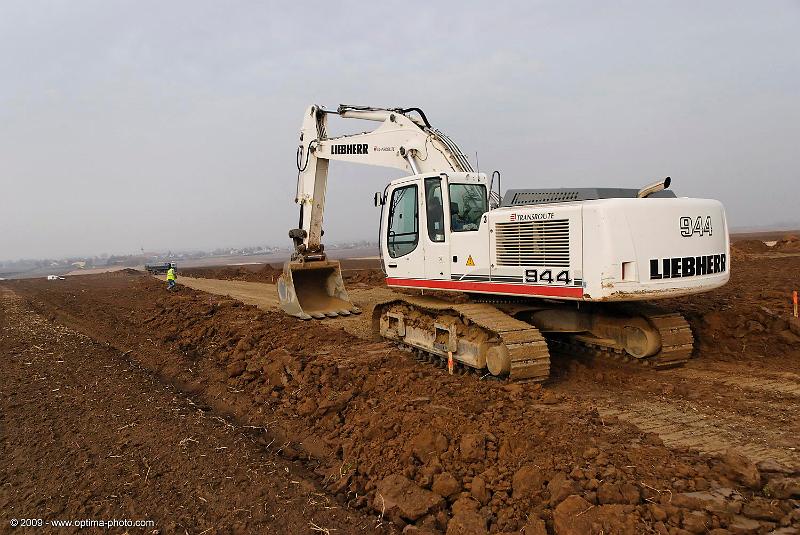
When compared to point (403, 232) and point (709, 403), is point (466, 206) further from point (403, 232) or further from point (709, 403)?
point (709, 403)

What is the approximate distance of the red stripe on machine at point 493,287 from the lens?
6.33 meters

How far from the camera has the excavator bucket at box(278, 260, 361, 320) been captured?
12.4 meters

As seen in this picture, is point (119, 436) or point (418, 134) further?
point (418, 134)

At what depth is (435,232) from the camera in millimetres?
7934

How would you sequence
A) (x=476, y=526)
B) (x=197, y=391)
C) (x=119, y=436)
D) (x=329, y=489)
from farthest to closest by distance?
(x=197, y=391) → (x=119, y=436) → (x=329, y=489) → (x=476, y=526)

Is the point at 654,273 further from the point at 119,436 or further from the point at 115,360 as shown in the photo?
the point at 115,360

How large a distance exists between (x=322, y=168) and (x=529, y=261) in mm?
6951

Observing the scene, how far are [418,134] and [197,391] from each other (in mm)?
5585

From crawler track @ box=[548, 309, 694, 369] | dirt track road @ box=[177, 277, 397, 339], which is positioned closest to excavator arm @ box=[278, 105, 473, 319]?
dirt track road @ box=[177, 277, 397, 339]

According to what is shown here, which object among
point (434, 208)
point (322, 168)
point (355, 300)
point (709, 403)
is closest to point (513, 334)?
point (709, 403)

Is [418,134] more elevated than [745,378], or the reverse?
[418,134]

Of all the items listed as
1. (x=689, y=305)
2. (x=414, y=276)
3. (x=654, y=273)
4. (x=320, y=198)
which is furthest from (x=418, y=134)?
(x=689, y=305)

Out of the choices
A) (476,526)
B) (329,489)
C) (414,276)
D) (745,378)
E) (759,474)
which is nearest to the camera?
(476,526)

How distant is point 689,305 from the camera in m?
9.76
